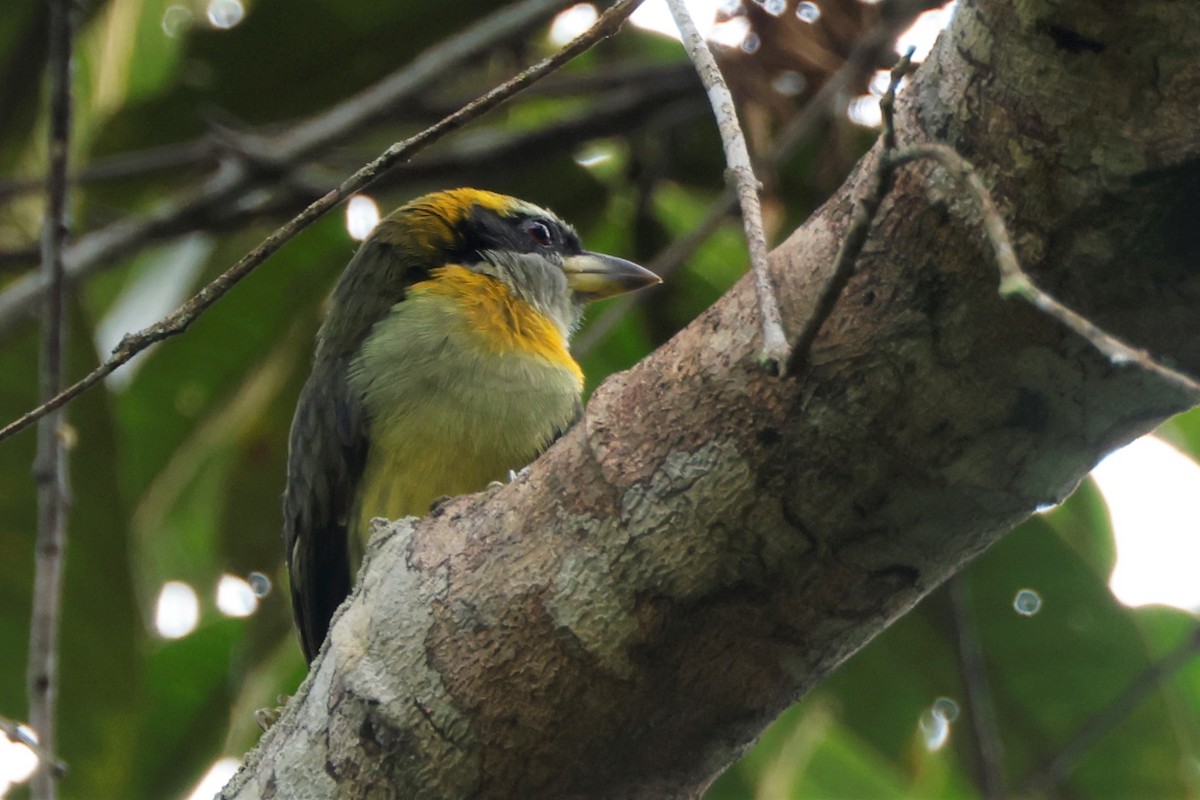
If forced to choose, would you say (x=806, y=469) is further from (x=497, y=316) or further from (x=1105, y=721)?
(x=1105, y=721)

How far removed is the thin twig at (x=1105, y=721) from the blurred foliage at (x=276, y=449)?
0.09 meters

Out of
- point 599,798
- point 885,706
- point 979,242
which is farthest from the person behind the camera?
point 885,706

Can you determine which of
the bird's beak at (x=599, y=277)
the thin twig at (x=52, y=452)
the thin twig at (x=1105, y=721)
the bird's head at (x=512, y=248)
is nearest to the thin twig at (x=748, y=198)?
the thin twig at (x=52, y=452)

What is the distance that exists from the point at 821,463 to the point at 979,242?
33cm

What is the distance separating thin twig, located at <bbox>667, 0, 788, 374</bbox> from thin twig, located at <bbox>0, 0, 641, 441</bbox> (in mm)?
116

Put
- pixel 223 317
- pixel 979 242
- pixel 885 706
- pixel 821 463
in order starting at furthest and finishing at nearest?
1. pixel 223 317
2. pixel 885 706
3. pixel 821 463
4. pixel 979 242


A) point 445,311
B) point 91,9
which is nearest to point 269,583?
point 445,311

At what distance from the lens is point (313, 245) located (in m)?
5.02

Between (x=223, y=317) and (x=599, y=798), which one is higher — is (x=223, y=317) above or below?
above

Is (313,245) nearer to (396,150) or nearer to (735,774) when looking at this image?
(735,774)

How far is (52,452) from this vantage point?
339 cm

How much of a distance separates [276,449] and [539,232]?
113 cm

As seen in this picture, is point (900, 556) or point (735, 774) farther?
point (735, 774)

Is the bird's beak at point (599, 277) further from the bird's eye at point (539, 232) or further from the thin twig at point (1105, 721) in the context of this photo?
the thin twig at point (1105, 721)
